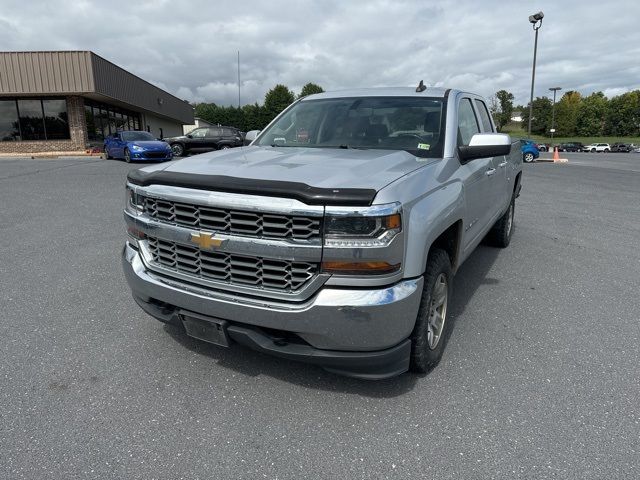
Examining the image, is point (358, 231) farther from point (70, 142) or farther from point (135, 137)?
point (70, 142)

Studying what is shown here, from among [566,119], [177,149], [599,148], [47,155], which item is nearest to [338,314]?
[177,149]

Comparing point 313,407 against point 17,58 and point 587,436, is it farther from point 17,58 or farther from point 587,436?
point 17,58

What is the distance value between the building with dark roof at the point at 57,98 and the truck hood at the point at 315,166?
2594 cm

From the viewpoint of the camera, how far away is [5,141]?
2611cm

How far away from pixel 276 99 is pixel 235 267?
82466 mm

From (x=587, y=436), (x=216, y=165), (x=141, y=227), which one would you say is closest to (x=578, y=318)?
(x=587, y=436)

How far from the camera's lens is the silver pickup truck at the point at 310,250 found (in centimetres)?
220

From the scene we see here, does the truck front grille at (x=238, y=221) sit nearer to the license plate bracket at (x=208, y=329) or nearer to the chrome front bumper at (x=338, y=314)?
the chrome front bumper at (x=338, y=314)

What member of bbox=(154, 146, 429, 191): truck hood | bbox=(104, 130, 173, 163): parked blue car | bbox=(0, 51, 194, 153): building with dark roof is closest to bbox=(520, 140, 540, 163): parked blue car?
bbox=(104, 130, 173, 163): parked blue car

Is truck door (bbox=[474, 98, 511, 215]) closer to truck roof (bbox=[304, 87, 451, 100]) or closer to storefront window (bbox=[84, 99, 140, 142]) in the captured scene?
truck roof (bbox=[304, 87, 451, 100])

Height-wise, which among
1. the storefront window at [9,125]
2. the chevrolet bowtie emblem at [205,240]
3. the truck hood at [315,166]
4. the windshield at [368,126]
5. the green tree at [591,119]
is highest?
the green tree at [591,119]

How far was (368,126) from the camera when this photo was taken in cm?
366

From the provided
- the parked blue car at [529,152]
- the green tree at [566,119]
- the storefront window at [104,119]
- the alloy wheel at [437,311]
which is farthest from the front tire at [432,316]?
the green tree at [566,119]

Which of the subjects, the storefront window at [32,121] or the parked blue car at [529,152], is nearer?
the storefront window at [32,121]
